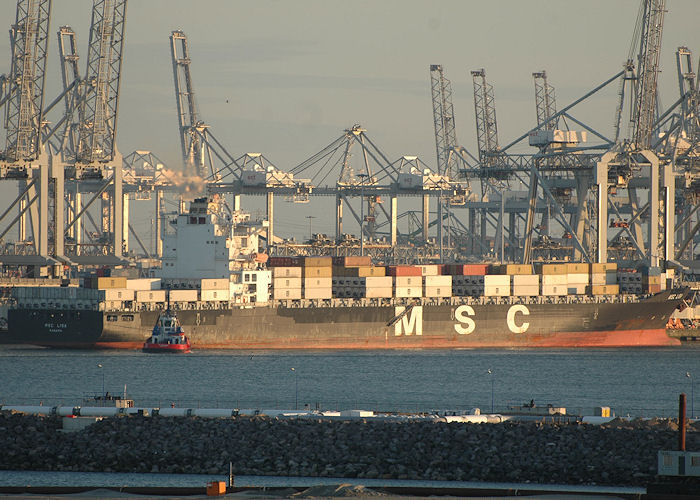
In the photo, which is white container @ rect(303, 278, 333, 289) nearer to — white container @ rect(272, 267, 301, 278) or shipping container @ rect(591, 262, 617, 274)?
white container @ rect(272, 267, 301, 278)

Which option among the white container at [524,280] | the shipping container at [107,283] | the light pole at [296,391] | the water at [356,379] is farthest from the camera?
the white container at [524,280]

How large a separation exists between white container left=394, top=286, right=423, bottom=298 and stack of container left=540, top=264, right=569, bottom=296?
6297 millimetres

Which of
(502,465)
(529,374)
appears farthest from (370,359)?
(502,465)

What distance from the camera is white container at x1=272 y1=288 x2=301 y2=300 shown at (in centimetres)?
5984

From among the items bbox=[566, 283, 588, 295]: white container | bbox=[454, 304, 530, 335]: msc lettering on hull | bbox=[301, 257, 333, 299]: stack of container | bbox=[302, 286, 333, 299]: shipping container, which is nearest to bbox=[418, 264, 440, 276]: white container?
bbox=[454, 304, 530, 335]: msc lettering on hull

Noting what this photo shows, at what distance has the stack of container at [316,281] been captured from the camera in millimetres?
60531

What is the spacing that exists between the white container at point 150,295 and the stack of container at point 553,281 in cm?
1876

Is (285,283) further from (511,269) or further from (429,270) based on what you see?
(511,269)

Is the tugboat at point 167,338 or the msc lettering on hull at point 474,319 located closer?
the tugboat at point 167,338

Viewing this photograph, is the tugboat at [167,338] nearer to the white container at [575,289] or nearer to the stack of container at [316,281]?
the stack of container at [316,281]

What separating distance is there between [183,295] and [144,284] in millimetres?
Result: 1727

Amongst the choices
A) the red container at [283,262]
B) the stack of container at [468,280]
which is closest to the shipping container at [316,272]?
the red container at [283,262]

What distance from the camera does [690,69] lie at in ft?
305

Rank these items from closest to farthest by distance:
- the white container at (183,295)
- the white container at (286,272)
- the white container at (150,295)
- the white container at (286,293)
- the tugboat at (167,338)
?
the tugboat at (167,338)
the white container at (150,295)
the white container at (183,295)
the white container at (286,293)
the white container at (286,272)
